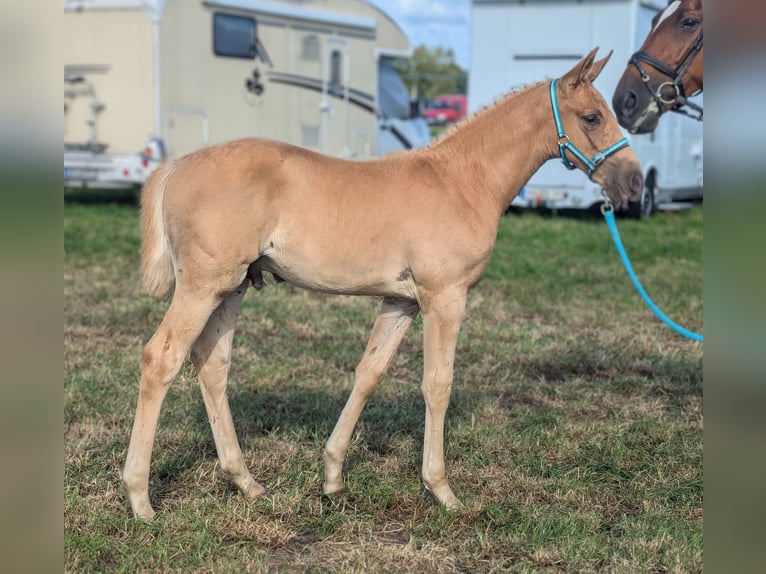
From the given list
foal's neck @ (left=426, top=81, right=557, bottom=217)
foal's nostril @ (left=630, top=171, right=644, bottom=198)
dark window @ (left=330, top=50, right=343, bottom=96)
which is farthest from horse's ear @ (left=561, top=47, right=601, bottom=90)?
dark window @ (left=330, top=50, right=343, bottom=96)

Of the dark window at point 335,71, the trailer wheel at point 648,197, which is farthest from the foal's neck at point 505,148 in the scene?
the dark window at point 335,71

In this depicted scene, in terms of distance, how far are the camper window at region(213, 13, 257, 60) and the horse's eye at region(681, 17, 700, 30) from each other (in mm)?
10213

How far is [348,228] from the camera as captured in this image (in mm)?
4039

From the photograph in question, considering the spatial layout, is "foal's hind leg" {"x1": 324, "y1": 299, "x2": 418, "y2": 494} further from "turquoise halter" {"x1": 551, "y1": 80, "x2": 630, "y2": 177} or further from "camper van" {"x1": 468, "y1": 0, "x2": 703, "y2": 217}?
"camper van" {"x1": 468, "y1": 0, "x2": 703, "y2": 217}

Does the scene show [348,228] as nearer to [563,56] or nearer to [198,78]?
[198,78]

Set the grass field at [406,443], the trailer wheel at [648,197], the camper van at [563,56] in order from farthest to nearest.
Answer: the trailer wheel at [648,197]
the camper van at [563,56]
the grass field at [406,443]

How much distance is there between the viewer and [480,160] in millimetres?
4324

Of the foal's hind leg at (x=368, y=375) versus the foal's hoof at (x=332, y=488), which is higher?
the foal's hind leg at (x=368, y=375)

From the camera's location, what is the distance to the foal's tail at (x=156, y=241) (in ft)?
13.3

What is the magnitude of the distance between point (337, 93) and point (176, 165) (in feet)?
41.4

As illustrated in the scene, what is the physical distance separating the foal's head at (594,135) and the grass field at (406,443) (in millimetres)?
1600

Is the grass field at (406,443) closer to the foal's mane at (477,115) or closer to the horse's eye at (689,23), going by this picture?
the foal's mane at (477,115)

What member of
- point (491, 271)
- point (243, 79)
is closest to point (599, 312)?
point (491, 271)

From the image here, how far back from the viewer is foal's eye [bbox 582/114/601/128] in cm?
414
